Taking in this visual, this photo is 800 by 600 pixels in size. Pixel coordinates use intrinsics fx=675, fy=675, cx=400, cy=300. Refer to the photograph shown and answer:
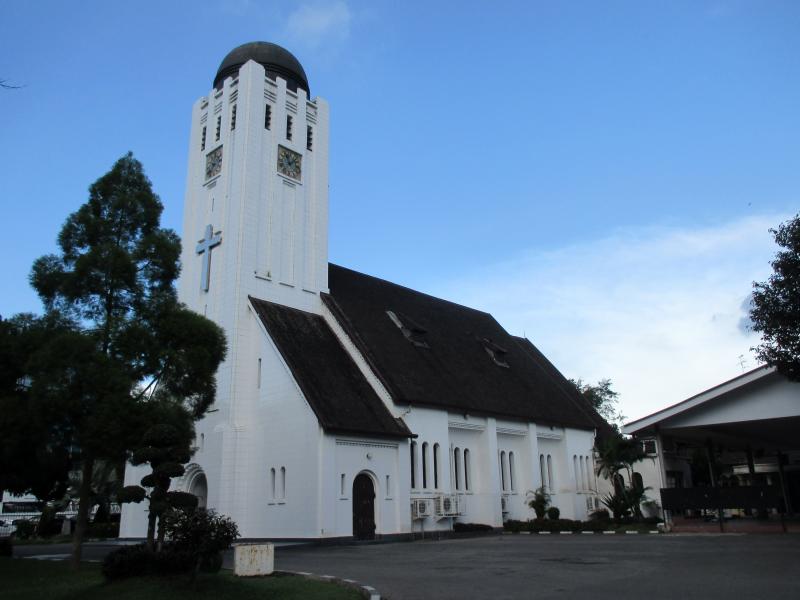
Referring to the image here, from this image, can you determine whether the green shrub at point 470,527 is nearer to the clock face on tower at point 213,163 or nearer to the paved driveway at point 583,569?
the paved driveway at point 583,569

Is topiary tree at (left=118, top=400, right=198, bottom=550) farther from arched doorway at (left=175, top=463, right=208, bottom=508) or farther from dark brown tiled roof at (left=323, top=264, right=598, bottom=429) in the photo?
dark brown tiled roof at (left=323, top=264, right=598, bottom=429)

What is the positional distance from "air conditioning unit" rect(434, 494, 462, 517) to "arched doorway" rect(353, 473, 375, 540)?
140 inches

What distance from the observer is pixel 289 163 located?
3450 centimetres

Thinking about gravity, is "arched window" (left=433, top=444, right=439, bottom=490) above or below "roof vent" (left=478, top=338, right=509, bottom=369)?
below

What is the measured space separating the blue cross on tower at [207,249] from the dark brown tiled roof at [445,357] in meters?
5.84

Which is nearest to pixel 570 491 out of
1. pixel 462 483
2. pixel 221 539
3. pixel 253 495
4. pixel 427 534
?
pixel 462 483

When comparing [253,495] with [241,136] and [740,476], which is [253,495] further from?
[740,476]

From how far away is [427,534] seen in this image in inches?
1131

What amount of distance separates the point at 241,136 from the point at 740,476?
3847 cm

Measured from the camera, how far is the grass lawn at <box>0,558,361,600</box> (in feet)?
37.0

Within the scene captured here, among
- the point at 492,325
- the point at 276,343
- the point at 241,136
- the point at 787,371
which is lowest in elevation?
the point at 787,371

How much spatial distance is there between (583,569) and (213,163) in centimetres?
2734

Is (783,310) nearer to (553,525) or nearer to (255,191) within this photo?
(553,525)

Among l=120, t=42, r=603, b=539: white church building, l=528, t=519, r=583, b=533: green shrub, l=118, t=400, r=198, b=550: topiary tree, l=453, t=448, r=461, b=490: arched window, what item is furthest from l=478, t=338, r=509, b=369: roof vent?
l=118, t=400, r=198, b=550: topiary tree
